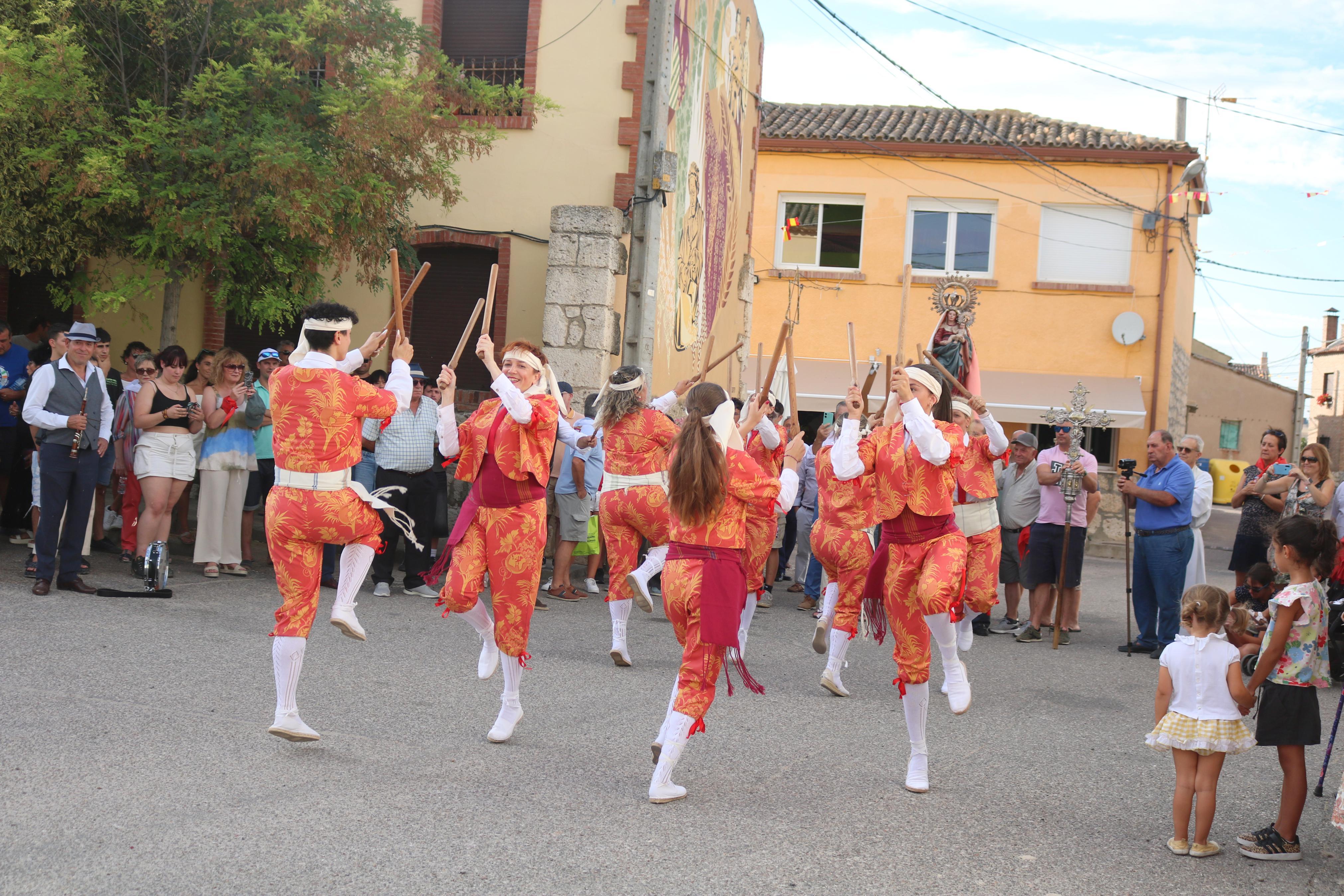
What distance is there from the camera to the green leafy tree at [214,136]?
9430 millimetres

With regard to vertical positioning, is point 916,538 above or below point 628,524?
above

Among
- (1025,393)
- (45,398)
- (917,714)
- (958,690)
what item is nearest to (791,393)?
(958,690)

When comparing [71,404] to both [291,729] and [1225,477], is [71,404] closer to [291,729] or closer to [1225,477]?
[291,729]

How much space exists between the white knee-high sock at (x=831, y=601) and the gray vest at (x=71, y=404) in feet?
17.6

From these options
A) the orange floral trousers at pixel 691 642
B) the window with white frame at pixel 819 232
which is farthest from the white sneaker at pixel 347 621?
the window with white frame at pixel 819 232

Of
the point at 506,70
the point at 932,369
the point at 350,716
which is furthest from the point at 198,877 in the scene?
the point at 506,70

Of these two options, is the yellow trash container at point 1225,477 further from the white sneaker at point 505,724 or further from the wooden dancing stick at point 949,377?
the white sneaker at point 505,724

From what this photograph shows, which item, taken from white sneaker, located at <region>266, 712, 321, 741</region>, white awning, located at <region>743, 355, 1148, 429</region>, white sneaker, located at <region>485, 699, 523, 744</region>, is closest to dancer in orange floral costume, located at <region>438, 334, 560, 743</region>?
white sneaker, located at <region>485, 699, 523, 744</region>

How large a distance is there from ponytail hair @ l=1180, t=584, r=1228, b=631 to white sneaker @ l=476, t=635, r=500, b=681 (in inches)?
126

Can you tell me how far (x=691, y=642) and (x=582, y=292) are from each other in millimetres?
8001

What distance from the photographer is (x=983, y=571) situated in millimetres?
7293

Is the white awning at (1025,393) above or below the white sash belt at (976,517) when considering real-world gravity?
above

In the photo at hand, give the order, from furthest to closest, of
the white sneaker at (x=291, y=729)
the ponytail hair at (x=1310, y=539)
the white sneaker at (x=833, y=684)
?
1. the white sneaker at (x=833, y=684)
2. the white sneaker at (x=291, y=729)
3. the ponytail hair at (x=1310, y=539)

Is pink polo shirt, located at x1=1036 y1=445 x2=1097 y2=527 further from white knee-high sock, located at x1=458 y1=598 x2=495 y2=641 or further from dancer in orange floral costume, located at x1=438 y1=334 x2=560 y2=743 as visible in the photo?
white knee-high sock, located at x1=458 y1=598 x2=495 y2=641
